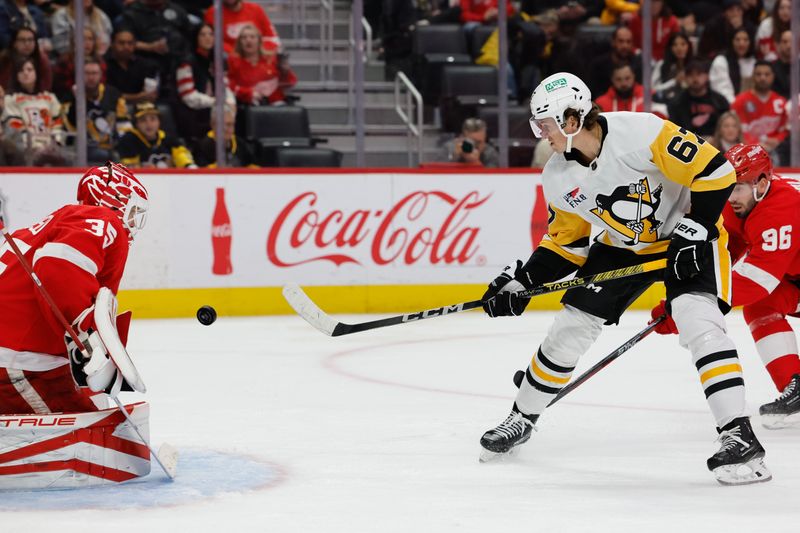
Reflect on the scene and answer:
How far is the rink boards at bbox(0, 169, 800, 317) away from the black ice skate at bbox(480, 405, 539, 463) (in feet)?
12.7

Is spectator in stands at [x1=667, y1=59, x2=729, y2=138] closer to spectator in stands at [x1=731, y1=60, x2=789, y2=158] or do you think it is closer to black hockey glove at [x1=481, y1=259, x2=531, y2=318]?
spectator in stands at [x1=731, y1=60, x2=789, y2=158]

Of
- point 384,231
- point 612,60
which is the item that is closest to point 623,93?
point 612,60

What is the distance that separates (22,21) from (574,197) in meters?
4.81

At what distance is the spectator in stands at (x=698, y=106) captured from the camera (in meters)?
7.96

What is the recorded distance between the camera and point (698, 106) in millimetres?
7988

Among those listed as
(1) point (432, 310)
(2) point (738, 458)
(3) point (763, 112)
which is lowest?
(2) point (738, 458)

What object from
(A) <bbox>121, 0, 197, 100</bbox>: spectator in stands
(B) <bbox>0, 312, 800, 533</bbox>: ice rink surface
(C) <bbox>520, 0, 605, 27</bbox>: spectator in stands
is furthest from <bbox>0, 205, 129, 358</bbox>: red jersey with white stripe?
(C) <bbox>520, 0, 605, 27</bbox>: spectator in stands

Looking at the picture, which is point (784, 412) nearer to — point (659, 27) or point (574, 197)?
point (574, 197)

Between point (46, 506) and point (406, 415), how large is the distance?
1.51 meters

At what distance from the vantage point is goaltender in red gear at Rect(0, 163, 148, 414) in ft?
9.34

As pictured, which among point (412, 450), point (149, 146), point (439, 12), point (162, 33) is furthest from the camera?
point (439, 12)

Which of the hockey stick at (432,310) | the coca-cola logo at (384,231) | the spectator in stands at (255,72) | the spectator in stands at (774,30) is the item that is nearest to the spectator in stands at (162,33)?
the spectator in stands at (255,72)

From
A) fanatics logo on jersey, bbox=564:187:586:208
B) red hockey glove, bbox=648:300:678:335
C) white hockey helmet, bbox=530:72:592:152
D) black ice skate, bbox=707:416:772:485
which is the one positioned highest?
white hockey helmet, bbox=530:72:592:152

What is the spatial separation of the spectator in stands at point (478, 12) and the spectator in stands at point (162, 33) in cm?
189
